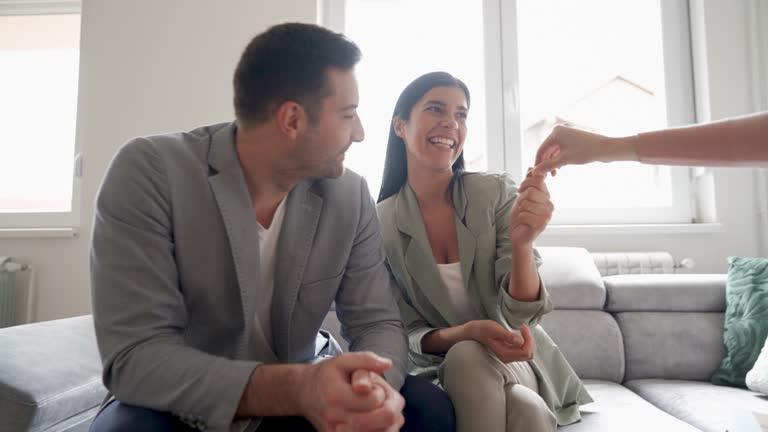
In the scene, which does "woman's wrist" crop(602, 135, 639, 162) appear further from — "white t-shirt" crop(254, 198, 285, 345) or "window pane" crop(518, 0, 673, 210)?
"window pane" crop(518, 0, 673, 210)

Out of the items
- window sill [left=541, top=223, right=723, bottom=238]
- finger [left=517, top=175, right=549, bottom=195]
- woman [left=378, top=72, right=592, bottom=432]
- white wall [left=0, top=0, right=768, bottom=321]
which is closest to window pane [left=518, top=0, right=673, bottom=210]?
window sill [left=541, top=223, right=723, bottom=238]

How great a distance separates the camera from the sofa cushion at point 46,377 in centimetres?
113

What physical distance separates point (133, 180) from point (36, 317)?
8.02 ft

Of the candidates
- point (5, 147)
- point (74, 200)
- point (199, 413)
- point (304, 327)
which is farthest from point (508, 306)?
point (5, 147)

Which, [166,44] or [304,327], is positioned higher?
[166,44]

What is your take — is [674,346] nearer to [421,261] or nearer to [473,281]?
[473,281]

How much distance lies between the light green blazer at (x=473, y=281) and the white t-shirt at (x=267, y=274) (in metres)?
0.40

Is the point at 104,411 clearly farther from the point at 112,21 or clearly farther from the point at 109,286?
the point at 112,21

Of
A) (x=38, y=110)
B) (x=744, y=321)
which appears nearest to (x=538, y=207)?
(x=744, y=321)

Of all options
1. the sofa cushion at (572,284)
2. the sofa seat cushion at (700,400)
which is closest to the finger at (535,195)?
the sofa seat cushion at (700,400)

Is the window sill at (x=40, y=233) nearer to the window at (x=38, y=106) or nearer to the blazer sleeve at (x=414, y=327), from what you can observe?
the window at (x=38, y=106)

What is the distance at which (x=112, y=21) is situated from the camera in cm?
290

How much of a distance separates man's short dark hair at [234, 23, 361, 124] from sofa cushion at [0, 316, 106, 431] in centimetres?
80

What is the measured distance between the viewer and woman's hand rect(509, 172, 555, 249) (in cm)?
118
